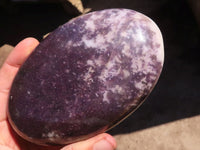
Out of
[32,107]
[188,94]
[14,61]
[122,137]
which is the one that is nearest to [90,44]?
[32,107]

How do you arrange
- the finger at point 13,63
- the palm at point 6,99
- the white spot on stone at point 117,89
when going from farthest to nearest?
the finger at point 13,63
the palm at point 6,99
the white spot on stone at point 117,89

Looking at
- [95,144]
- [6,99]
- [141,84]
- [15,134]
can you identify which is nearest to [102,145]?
[95,144]

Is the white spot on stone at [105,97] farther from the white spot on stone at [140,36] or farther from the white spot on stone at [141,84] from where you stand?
the white spot on stone at [140,36]

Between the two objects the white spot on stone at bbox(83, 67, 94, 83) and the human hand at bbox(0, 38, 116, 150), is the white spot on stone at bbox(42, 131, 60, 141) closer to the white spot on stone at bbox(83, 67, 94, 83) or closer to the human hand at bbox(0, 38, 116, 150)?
the human hand at bbox(0, 38, 116, 150)

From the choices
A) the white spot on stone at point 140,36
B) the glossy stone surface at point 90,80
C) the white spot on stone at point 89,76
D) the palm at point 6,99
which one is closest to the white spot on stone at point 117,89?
the glossy stone surface at point 90,80

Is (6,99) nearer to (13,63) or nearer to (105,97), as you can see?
(13,63)

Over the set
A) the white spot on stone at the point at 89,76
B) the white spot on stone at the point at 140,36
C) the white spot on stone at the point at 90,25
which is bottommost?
the white spot on stone at the point at 89,76
